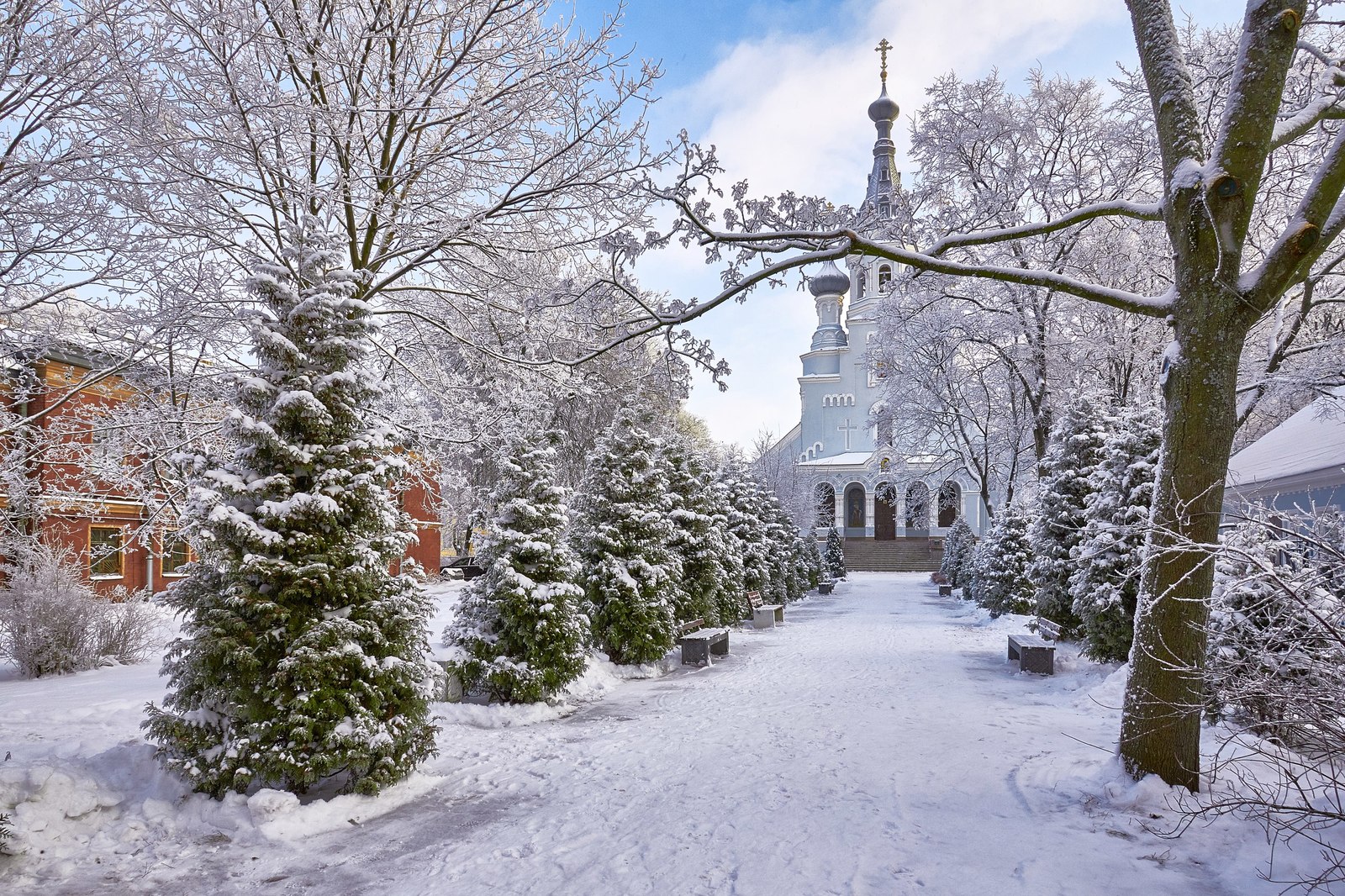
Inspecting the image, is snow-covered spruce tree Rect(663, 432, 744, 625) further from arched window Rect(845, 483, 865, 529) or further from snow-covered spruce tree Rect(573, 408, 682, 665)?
arched window Rect(845, 483, 865, 529)

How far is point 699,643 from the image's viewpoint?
13.5 metres

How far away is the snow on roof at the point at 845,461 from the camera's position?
5362 cm

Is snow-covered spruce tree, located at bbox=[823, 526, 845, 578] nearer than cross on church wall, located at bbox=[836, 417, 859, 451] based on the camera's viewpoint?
Yes

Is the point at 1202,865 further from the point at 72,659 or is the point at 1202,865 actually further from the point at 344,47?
the point at 72,659

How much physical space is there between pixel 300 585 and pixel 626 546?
22.9ft

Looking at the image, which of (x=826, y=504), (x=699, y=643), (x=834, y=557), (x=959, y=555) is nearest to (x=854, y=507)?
(x=826, y=504)

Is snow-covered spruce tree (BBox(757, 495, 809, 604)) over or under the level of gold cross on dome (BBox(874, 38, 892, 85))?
under

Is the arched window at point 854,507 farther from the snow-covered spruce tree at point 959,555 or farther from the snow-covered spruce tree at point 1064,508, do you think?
the snow-covered spruce tree at point 1064,508

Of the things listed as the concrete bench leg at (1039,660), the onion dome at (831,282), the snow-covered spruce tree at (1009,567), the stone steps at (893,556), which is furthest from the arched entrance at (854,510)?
the concrete bench leg at (1039,660)

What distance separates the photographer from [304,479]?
21.1ft

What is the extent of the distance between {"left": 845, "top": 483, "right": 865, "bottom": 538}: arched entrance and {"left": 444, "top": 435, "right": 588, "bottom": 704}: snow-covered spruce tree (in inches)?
1780

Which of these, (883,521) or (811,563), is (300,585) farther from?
(883,521)

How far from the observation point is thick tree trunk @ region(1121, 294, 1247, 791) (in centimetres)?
541

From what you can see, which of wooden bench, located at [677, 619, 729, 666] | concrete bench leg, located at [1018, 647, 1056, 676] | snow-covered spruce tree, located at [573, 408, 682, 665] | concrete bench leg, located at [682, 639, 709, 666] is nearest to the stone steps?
wooden bench, located at [677, 619, 729, 666]
